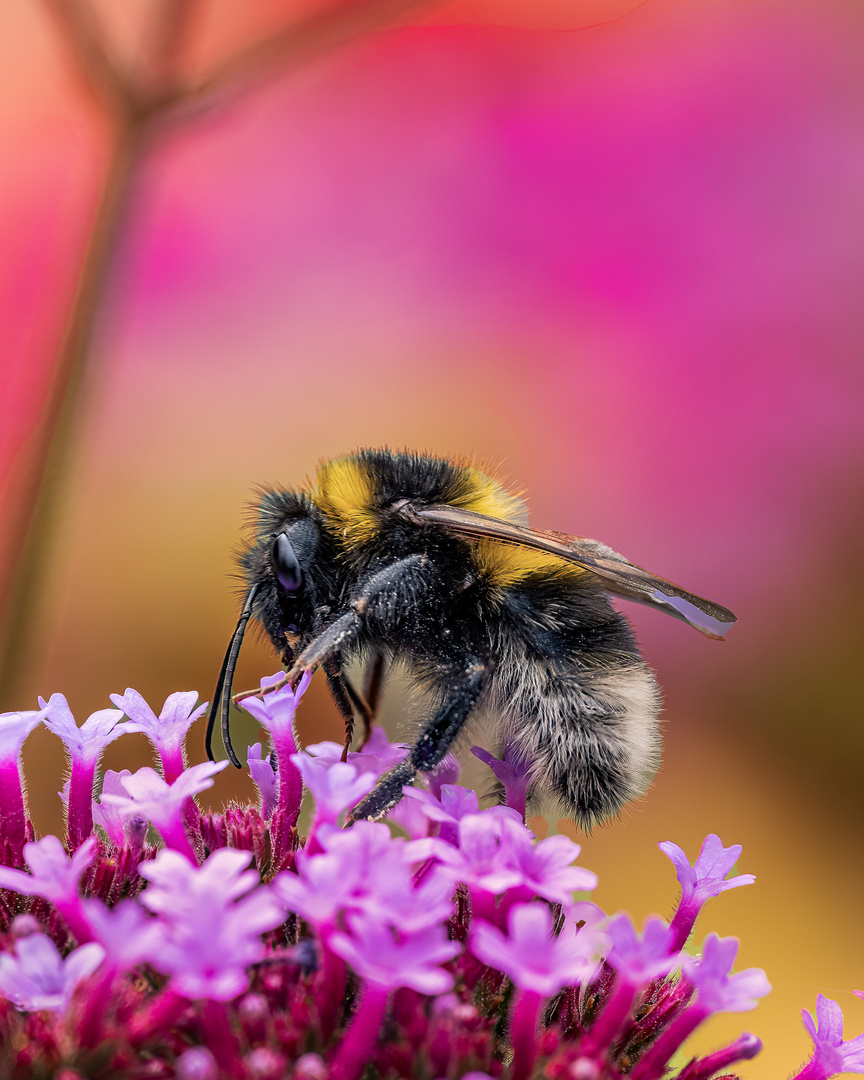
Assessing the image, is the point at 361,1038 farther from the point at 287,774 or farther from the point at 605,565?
the point at 605,565

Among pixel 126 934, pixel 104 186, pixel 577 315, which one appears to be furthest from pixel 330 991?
pixel 577 315

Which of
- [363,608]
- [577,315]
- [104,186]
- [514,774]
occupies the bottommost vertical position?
[514,774]

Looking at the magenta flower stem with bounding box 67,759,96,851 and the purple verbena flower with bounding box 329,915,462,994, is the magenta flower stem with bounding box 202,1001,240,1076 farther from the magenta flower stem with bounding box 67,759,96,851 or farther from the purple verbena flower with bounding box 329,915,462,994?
the magenta flower stem with bounding box 67,759,96,851

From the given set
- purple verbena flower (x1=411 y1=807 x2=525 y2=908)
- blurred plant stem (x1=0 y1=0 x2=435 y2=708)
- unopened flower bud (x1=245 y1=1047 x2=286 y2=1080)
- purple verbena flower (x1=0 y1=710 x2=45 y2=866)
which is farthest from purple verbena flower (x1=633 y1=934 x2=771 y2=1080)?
blurred plant stem (x1=0 y1=0 x2=435 y2=708)

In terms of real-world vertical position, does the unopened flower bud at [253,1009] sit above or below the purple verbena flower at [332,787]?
below

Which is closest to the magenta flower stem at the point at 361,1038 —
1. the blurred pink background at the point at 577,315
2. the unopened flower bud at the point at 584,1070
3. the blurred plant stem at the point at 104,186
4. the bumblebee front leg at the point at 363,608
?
the unopened flower bud at the point at 584,1070

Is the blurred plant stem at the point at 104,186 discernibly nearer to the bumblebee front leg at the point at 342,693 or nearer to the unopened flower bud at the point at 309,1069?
the bumblebee front leg at the point at 342,693
